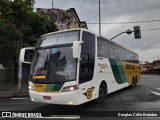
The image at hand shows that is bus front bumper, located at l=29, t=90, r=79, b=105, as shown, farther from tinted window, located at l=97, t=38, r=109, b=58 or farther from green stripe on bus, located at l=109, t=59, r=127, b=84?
green stripe on bus, located at l=109, t=59, r=127, b=84

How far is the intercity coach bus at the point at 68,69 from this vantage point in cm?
1130

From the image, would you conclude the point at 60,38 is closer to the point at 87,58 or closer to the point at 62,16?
the point at 87,58

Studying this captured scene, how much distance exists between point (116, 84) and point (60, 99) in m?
6.02

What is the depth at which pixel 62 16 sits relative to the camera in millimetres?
55469

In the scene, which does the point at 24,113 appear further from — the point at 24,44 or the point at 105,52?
the point at 24,44

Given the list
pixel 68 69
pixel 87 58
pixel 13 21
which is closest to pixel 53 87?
pixel 68 69

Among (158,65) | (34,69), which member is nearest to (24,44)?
(34,69)

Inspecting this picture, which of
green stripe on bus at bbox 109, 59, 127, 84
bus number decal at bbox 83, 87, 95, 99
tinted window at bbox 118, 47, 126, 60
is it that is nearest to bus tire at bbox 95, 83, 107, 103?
bus number decal at bbox 83, 87, 95, 99

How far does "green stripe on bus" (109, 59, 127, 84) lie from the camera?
54.1 feet

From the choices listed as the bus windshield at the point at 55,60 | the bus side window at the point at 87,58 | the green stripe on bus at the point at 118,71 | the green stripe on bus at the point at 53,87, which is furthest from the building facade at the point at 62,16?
the green stripe on bus at the point at 53,87

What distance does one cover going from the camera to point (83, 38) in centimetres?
1240

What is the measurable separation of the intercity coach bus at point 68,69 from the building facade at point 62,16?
3742cm

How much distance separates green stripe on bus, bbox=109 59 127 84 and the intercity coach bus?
2159mm

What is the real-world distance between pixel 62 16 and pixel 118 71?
39.3 metres
